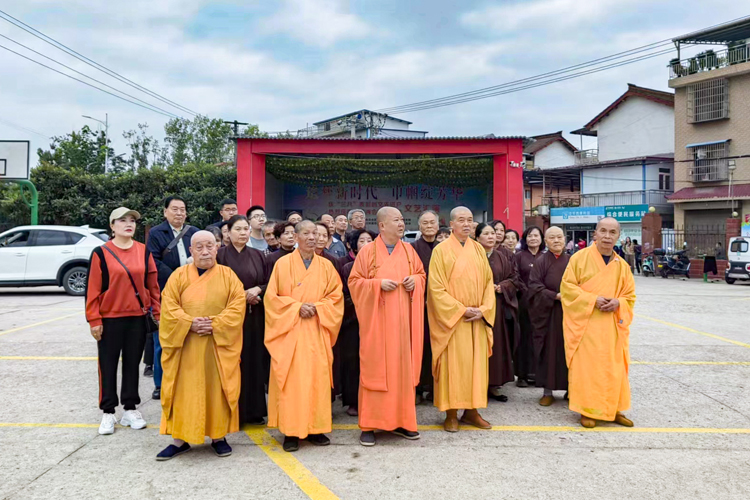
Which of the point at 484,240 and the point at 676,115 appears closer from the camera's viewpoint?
the point at 484,240

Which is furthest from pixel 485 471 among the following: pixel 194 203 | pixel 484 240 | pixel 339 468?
pixel 194 203

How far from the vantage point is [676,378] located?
5.92 m

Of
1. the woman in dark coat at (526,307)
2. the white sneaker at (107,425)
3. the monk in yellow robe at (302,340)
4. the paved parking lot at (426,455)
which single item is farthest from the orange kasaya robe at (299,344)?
the woman in dark coat at (526,307)

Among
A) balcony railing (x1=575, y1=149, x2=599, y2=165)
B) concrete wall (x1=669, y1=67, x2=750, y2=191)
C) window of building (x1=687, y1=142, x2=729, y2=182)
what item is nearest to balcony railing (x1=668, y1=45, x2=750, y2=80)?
concrete wall (x1=669, y1=67, x2=750, y2=191)

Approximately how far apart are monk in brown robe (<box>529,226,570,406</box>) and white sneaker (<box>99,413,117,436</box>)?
12.0ft

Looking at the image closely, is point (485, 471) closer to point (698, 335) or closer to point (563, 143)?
point (698, 335)

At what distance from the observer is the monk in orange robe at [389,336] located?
411 centimetres

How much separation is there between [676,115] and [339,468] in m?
27.7

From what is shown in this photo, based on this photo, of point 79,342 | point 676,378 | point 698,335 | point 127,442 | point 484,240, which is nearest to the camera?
point 127,442

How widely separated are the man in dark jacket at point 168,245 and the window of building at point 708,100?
84.8 ft

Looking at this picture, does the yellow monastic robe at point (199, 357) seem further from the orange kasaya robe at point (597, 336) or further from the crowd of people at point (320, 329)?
the orange kasaya robe at point (597, 336)

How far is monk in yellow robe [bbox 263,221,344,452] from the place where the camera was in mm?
3916

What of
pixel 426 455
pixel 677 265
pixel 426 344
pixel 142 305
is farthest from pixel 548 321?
pixel 677 265

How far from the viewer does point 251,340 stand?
14.9ft
